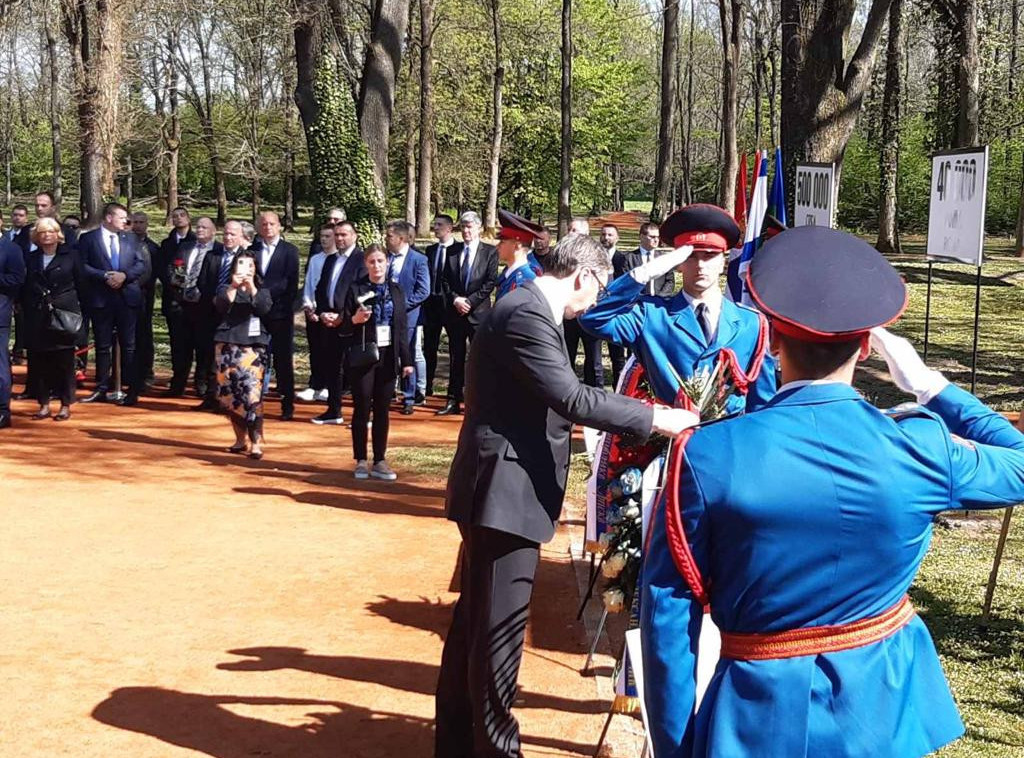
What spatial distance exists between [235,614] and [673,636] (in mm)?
4908

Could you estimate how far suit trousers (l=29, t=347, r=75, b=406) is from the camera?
42.2 ft

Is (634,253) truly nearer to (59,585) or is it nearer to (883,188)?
(59,585)

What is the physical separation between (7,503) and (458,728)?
6099mm

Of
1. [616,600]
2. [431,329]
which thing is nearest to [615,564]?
[616,600]

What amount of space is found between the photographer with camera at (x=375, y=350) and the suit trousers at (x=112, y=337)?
14.8ft

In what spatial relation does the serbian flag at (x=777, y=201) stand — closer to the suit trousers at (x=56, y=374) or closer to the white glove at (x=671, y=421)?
the white glove at (x=671, y=421)

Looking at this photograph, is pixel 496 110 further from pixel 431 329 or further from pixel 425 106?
pixel 431 329

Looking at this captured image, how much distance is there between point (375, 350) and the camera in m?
9.65

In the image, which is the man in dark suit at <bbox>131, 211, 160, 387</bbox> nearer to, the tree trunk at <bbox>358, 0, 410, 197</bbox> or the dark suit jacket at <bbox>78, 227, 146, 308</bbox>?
the dark suit jacket at <bbox>78, 227, 146, 308</bbox>

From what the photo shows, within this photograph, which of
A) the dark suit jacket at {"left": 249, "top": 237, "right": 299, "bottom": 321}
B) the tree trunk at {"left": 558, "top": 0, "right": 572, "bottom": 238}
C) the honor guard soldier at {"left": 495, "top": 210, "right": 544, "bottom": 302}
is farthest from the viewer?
the tree trunk at {"left": 558, "top": 0, "right": 572, "bottom": 238}

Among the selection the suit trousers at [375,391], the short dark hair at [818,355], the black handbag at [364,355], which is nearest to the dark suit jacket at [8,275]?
the suit trousers at [375,391]

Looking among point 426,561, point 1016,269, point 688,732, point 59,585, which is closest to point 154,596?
point 59,585

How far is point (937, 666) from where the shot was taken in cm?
257

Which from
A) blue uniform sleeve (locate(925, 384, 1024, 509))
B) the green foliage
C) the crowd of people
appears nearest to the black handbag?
the crowd of people
